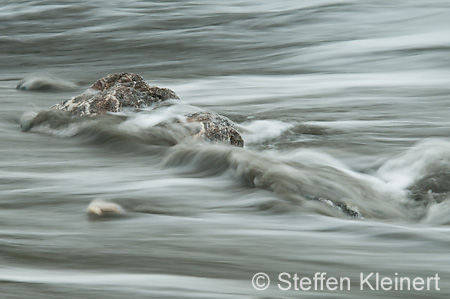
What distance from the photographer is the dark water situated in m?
3.11

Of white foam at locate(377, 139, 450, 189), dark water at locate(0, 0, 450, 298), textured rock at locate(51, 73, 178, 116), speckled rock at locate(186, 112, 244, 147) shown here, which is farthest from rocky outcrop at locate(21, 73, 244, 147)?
white foam at locate(377, 139, 450, 189)

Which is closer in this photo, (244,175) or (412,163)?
(244,175)

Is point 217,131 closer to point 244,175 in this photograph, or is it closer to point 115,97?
point 244,175

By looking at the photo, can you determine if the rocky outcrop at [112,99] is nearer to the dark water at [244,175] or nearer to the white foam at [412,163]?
the dark water at [244,175]

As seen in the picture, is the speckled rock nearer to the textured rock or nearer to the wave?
the wave

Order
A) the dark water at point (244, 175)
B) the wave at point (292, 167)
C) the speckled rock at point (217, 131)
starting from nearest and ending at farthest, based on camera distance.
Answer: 1. the dark water at point (244, 175)
2. the wave at point (292, 167)
3. the speckled rock at point (217, 131)

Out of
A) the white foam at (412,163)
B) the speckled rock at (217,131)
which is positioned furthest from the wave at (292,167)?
the speckled rock at (217,131)

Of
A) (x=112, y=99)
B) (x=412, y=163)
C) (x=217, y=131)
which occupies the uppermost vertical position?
(x=112, y=99)

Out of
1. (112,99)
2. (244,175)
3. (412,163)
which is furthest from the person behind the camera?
(112,99)

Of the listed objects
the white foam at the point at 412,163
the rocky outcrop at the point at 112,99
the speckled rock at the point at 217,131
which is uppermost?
the rocky outcrop at the point at 112,99

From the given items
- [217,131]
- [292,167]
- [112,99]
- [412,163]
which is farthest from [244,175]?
[112,99]

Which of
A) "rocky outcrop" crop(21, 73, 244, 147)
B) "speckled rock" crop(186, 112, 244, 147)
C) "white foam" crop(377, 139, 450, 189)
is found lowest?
"white foam" crop(377, 139, 450, 189)

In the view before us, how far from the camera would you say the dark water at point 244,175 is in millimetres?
3105

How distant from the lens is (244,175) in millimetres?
4562
